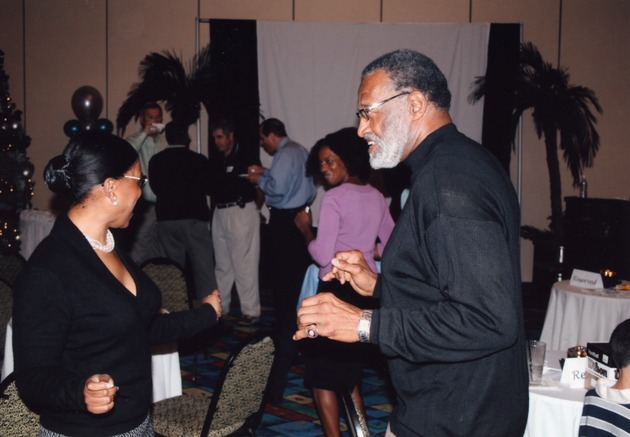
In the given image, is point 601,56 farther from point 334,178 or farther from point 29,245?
point 29,245

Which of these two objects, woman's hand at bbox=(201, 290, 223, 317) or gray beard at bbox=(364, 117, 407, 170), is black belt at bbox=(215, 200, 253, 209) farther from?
gray beard at bbox=(364, 117, 407, 170)

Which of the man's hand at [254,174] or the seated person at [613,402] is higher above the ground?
the man's hand at [254,174]

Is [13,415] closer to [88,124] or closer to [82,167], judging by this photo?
[82,167]

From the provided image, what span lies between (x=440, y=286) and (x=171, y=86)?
7573mm

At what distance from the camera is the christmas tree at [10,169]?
23.8 feet

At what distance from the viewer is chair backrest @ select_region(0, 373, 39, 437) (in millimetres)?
2275

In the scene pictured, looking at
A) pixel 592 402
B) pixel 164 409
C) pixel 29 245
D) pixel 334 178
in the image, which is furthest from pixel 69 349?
pixel 29 245

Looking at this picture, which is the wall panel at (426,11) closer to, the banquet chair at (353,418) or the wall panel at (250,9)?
the wall panel at (250,9)

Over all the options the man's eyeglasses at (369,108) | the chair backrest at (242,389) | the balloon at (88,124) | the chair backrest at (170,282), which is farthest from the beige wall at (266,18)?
the man's eyeglasses at (369,108)

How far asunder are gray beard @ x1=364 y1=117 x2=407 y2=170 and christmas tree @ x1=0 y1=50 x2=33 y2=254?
6.14 m

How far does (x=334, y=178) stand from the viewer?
377 cm

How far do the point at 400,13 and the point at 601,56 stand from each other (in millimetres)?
2682

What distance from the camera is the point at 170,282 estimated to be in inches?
181

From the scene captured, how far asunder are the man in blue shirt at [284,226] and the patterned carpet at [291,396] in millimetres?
178
